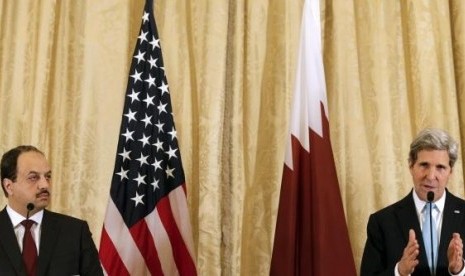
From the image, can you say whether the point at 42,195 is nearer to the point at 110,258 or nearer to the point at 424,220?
the point at 110,258

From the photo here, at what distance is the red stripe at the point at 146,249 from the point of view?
13.1 feet

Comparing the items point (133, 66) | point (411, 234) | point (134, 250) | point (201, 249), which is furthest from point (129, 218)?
point (411, 234)

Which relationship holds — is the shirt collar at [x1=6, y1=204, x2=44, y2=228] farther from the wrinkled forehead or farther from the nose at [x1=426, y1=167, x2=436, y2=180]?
the nose at [x1=426, y1=167, x2=436, y2=180]

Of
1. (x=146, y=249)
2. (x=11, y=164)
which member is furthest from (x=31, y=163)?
(x=146, y=249)

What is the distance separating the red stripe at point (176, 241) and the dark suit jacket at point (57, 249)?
2.51ft

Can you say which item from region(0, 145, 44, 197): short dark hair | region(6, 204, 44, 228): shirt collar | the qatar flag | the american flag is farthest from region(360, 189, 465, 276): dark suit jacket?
region(0, 145, 44, 197): short dark hair

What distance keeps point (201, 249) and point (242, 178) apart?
1.63 ft

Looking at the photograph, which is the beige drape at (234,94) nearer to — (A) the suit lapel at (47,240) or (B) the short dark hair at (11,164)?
(B) the short dark hair at (11,164)

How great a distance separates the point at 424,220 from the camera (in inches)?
131

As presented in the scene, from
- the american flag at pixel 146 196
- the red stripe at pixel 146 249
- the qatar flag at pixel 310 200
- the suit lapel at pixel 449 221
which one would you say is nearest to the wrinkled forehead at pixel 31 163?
the american flag at pixel 146 196

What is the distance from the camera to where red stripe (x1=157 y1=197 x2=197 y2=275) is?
4.03m

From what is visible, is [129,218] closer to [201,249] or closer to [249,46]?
[201,249]

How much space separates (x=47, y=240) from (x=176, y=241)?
99 centimetres

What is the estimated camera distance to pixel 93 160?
443cm
